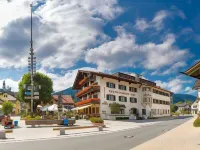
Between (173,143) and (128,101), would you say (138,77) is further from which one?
(173,143)

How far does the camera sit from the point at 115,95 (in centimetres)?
5675

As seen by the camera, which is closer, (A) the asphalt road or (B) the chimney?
(A) the asphalt road

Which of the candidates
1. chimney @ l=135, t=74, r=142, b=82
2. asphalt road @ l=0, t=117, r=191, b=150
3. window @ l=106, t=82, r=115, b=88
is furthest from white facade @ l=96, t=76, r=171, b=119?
asphalt road @ l=0, t=117, r=191, b=150

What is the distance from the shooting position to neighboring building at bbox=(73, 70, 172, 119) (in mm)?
53250

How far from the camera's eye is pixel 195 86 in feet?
176

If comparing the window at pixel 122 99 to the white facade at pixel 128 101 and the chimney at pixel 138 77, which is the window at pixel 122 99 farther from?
the chimney at pixel 138 77

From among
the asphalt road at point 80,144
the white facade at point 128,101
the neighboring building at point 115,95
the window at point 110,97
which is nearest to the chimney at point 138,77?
the neighboring building at point 115,95

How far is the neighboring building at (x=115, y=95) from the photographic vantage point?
53.2 m

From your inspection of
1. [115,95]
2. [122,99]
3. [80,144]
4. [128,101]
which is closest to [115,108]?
[115,95]

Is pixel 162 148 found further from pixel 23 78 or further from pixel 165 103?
pixel 165 103

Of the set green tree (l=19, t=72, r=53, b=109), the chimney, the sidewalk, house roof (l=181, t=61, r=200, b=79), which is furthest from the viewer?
green tree (l=19, t=72, r=53, b=109)

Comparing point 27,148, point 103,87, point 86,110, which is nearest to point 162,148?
point 27,148

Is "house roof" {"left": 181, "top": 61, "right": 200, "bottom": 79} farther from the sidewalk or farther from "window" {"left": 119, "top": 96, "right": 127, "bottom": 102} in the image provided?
"window" {"left": 119, "top": 96, "right": 127, "bottom": 102}

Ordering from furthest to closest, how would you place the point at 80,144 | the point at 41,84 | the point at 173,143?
1. the point at 41,84
2. the point at 80,144
3. the point at 173,143
